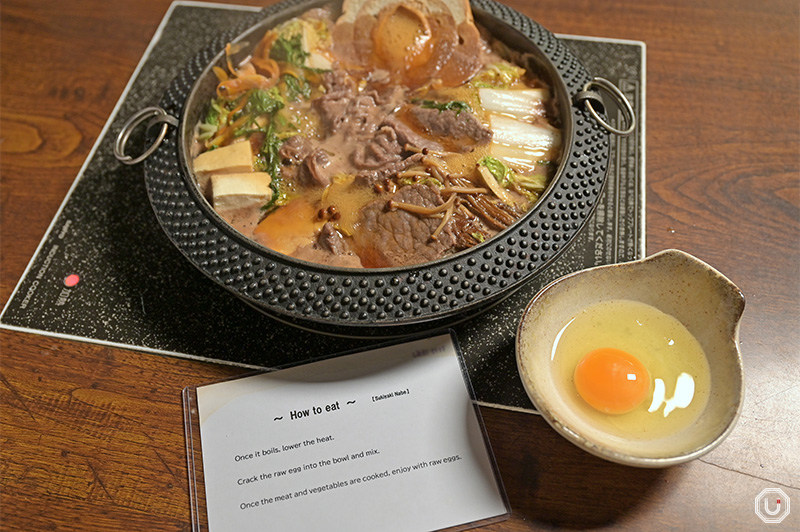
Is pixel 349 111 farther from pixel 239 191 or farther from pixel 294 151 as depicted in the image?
pixel 239 191

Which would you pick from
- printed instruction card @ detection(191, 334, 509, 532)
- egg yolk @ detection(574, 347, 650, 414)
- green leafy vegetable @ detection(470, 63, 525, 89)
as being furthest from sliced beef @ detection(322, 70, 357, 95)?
egg yolk @ detection(574, 347, 650, 414)

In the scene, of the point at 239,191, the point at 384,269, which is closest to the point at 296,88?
the point at 239,191

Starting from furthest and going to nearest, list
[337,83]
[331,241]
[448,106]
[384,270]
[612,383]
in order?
[337,83]
[448,106]
[331,241]
[384,270]
[612,383]

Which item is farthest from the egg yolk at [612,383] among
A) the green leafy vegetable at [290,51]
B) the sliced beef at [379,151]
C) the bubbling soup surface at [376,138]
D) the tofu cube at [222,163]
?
the green leafy vegetable at [290,51]

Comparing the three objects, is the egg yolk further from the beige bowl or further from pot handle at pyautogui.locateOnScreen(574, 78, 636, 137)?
pot handle at pyautogui.locateOnScreen(574, 78, 636, 137)

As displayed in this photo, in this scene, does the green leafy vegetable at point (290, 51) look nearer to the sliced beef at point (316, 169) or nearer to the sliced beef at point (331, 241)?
the sliced beef at point (316, 169)

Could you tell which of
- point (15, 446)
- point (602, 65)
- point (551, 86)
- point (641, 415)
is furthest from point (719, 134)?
point (15, 446)

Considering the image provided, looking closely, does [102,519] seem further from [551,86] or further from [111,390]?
[551,86]
